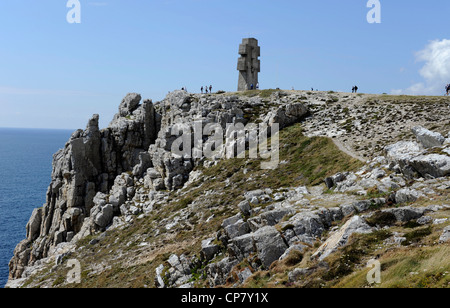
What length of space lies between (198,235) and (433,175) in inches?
798

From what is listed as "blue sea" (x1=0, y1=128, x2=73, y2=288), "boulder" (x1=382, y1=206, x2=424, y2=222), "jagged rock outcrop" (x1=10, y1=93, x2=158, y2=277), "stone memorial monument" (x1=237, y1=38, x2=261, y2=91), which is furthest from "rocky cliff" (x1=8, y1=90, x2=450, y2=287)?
"blue sea" (x1=0, y1=128, x2=73, y2=288)

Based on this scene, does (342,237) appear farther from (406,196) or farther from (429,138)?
(429,138)

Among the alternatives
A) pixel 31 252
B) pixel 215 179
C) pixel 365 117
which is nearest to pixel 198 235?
pixel 215 179

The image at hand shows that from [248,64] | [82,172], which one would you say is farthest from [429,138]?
[82,172]

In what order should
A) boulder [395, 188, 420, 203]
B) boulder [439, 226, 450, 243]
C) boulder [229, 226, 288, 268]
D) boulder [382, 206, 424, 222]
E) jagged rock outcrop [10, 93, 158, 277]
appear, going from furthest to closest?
jagged rock outcrop [10, 93, 158, 277], boulder [395, 188, 420, 203], boulder [229, 226, 288, 268], boulder [382, 206, 424, 222], boulder [439, 226, 450, 243]

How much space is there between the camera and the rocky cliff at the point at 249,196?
18422mm

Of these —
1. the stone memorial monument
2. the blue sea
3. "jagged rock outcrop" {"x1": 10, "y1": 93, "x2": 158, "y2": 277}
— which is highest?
the stone memorial monument

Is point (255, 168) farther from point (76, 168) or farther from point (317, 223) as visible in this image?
point (76, 168)

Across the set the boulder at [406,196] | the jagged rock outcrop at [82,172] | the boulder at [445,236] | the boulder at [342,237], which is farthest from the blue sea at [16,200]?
the boulder at [445,236]

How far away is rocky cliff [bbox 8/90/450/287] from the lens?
18.4 metres

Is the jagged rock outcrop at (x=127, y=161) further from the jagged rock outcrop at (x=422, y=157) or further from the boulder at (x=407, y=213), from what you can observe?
the boulder at (x=407, y=213)

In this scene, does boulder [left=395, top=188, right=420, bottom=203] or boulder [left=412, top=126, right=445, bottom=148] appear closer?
boulder [left=395, top=188, right=420, bottom=203]

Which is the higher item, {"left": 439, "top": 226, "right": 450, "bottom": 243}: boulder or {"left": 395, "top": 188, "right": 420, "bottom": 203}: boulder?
{"left": 395, "top": 188, "right": 420, "bottom": 203}: boulder

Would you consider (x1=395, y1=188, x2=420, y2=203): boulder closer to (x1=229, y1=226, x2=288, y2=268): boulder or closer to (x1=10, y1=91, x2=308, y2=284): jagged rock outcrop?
(x1=229, y1=226, x2=288, y2=268): boulder
